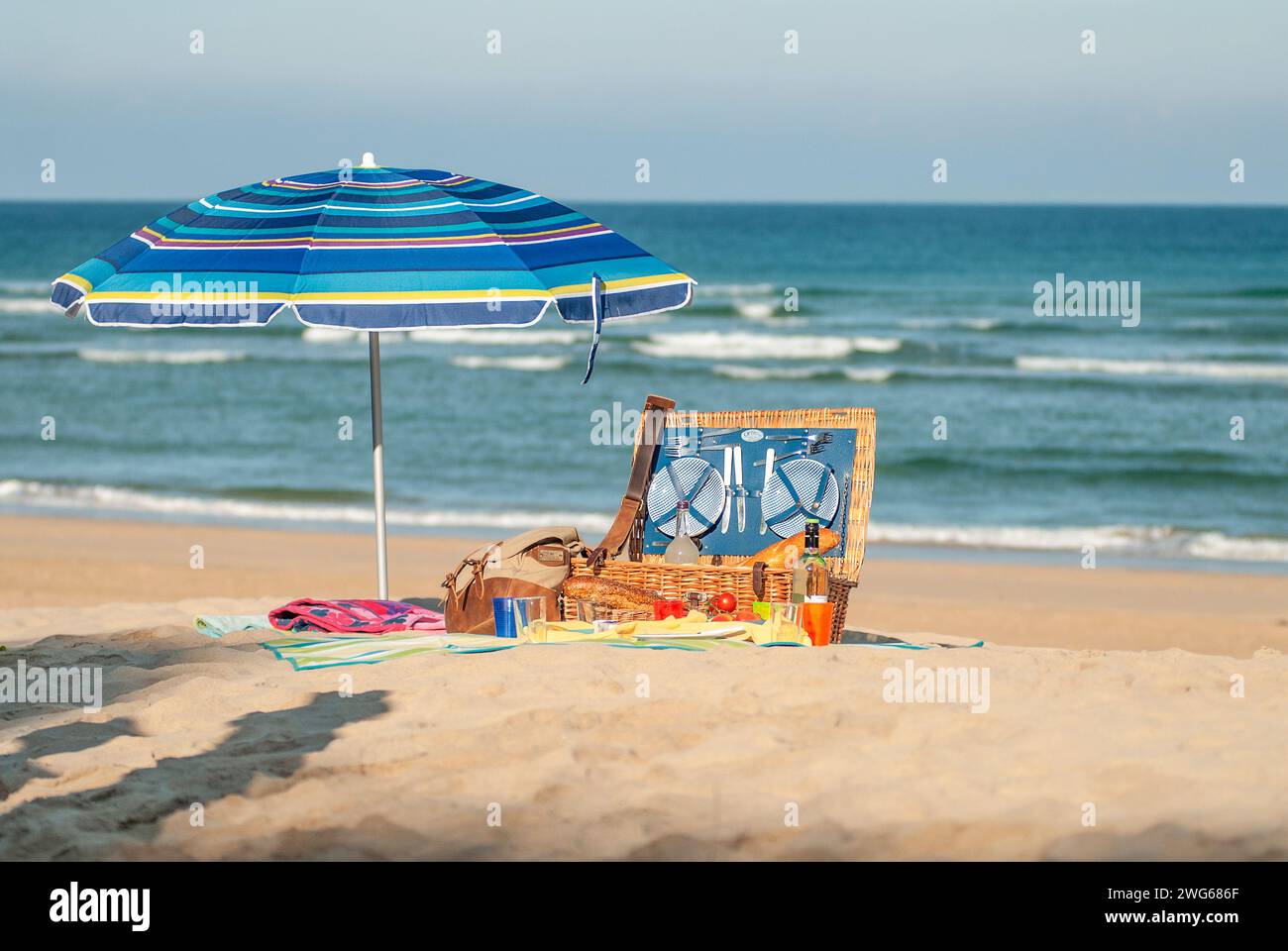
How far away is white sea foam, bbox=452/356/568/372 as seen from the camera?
77.9ft

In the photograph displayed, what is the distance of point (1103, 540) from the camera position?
12203mm

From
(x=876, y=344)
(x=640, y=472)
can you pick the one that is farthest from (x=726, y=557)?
(x=876, y=344)

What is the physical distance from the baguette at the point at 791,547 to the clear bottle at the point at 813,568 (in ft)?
0.15

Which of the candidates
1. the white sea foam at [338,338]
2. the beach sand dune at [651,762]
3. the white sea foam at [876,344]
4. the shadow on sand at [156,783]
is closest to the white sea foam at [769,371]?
the white sea foam at [876,344]

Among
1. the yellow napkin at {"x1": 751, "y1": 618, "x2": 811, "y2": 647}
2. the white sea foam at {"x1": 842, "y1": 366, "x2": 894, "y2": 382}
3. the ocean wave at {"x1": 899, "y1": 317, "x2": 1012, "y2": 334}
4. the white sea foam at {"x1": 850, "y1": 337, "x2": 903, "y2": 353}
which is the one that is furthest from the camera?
the ocean wave at {"x1": 899, "y1": 317, "x2": 1012, "y2": 334}

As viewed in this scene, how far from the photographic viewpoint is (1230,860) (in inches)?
143

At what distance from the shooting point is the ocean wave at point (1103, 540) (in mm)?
11828

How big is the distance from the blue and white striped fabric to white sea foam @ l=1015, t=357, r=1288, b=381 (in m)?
17.3

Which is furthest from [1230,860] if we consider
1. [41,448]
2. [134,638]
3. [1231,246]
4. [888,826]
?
[1231,246]

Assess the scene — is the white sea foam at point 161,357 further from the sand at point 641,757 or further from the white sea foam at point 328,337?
the sand at point 641,757

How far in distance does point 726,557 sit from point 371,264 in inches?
83.7

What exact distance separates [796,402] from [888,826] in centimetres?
1728

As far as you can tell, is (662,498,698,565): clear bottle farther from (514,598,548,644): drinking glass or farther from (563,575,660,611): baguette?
(514,598,548,644): drinking glass

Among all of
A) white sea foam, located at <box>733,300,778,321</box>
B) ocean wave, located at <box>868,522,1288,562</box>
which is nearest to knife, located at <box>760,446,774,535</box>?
ocean wave, located at <box>868,522,1288,562</box>
